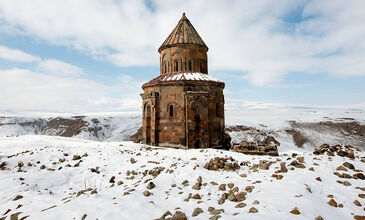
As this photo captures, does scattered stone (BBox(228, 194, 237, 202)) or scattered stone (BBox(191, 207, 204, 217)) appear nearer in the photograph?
scattered stone (BBox(191, 207, 204, 217))

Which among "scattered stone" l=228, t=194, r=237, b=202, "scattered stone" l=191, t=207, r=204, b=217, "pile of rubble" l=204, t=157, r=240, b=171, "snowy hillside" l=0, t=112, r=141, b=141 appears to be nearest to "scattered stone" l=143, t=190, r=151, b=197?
"scattered stone" l=191, t=207, r=204, b=217

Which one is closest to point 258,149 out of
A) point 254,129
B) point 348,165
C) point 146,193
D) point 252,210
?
point 348,165

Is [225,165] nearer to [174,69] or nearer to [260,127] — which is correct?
[174,69]

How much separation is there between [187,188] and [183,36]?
40.8ft

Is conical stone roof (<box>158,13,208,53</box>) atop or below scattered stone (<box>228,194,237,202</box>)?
atop

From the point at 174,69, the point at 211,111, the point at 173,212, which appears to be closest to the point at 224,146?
the point at 211,111

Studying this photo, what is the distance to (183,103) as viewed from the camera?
13.6 m

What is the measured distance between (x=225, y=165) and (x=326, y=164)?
118 inches

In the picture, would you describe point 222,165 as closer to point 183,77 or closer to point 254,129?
point 183,77

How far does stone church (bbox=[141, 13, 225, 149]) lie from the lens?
13422mm

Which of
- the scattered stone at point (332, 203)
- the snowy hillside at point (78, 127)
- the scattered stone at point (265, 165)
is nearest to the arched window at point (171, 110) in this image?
the scattered stone at point (265, 165)

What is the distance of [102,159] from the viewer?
9664mm

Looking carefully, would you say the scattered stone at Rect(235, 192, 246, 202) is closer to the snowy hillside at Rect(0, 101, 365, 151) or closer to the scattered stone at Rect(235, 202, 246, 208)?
the scattered stone at Rect(235, 202, 246, 208)

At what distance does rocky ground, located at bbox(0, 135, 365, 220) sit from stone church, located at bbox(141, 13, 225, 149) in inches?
170
